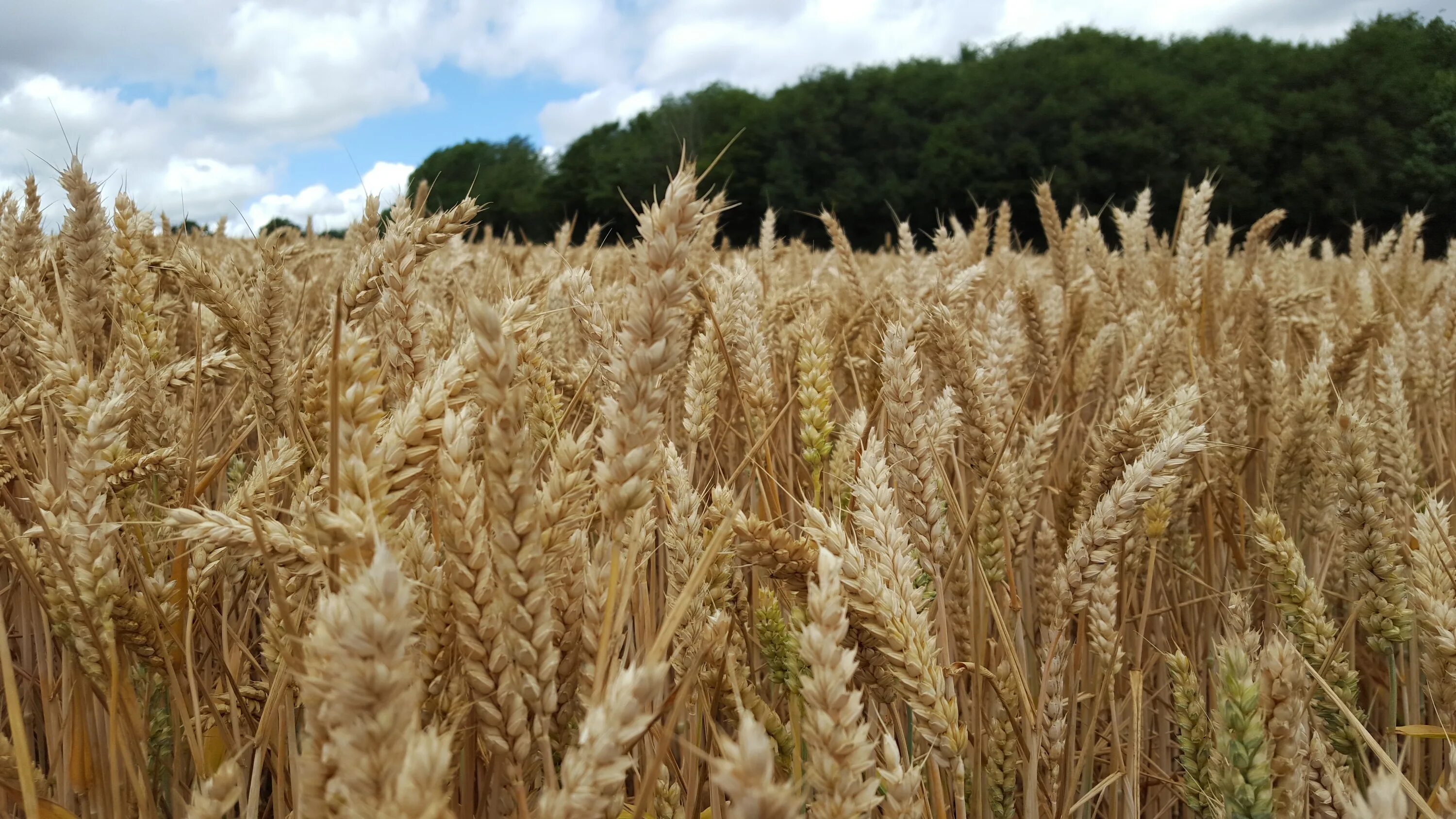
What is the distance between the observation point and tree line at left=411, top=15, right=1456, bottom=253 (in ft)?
101

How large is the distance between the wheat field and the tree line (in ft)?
83.4

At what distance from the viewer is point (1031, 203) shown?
104 ft

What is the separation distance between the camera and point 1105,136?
32.9 m

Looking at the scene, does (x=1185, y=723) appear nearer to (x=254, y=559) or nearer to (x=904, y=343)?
(x=904, y=343)

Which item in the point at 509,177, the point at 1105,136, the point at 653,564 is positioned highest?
the point at 509,177

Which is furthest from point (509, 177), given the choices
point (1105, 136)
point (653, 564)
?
point (653, 564)

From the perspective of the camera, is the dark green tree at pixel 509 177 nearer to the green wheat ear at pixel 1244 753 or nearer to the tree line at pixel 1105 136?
the tree line at pixel 1105 136

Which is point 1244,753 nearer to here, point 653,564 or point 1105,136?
point 653,564

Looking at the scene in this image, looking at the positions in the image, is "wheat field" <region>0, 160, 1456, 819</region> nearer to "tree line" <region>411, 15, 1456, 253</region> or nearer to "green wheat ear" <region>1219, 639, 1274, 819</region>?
"green wheat ear" <region>1219, 639, 1274, 819</region>

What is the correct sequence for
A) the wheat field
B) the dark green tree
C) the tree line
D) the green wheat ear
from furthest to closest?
1. the dark green tree
2. the tree line
3. the green wheat ear
4. the wheat field

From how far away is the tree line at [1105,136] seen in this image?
1206 inches

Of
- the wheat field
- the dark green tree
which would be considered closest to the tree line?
the dark green tree

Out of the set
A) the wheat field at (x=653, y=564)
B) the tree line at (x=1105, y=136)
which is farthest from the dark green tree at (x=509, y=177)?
the wheat field at (x=653, y=564)

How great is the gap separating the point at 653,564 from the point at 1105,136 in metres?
36.4
